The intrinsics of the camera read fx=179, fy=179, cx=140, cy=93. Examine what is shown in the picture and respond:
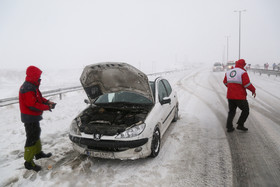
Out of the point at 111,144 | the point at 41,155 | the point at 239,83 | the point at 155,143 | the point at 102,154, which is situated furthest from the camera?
the point at 239,83

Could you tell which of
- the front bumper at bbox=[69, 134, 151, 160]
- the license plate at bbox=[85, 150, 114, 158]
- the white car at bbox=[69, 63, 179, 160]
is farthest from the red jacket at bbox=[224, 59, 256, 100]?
the license plate at bbox=[85, 150, 114, 158]

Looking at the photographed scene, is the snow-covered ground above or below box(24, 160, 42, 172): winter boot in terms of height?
below

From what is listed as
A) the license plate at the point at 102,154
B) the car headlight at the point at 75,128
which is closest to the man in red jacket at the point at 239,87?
the license plate at the point at 102,154

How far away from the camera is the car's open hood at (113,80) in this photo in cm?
371

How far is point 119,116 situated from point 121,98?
106 centimetres

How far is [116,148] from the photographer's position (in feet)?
10.4

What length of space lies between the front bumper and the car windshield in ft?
4.36

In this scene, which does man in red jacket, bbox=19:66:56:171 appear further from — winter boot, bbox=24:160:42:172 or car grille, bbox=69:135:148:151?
car grille, bbox=69:135:148:151

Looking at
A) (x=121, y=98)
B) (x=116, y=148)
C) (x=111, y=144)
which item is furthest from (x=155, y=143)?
(x=121, y=98)

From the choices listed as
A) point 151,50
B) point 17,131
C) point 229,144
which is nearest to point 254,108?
point 229,144

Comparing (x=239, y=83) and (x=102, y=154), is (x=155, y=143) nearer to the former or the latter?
(x=102, y=154)

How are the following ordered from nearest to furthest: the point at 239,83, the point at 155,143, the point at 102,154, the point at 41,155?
the point at 102,154, the point at 155,143, the point at 41,155, the point at 239,83

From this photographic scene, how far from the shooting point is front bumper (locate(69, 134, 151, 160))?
3105 millimetres

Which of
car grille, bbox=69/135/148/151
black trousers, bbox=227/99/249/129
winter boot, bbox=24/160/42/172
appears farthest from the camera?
black trousers, bbox=227/99/249/129
